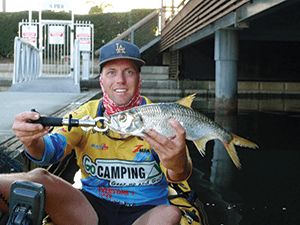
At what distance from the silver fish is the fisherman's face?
0.55 meters

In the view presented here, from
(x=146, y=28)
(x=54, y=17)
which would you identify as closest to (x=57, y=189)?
(x=146, y=28)

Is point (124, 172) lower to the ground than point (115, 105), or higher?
lower

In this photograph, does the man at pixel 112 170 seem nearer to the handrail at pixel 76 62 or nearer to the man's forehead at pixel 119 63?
the man's forehead at pixel 119 63

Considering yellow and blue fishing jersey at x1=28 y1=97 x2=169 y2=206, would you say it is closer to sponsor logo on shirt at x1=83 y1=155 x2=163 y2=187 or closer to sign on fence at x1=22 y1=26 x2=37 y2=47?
sponsor logo on shirt at x1=83 y1=155 x2=163 y2=187

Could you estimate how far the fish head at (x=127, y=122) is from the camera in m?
1.69

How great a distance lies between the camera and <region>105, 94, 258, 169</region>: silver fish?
1.70 meters

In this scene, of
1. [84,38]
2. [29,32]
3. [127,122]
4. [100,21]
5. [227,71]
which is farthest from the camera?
[100,21]

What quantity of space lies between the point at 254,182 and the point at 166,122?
326 cm

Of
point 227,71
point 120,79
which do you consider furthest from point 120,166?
point 227,71

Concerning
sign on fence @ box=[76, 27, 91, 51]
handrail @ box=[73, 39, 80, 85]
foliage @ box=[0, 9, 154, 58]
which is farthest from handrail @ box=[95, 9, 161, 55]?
handrail @ box=[73, 39, 80, 85]

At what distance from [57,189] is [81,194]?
183 mm

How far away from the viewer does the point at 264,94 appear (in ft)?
64.5

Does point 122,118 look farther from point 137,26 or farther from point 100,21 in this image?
point 100,21

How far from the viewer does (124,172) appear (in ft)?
7.78
